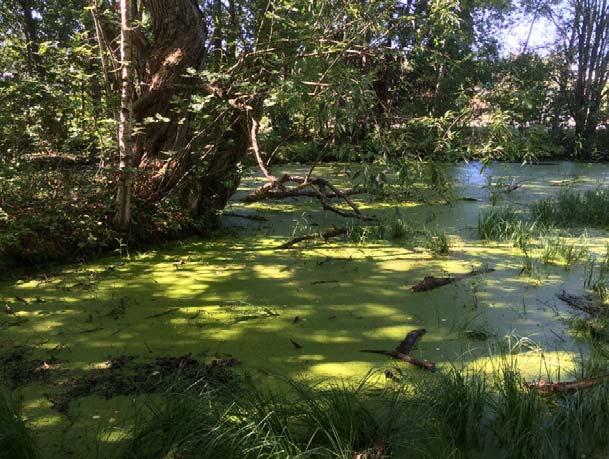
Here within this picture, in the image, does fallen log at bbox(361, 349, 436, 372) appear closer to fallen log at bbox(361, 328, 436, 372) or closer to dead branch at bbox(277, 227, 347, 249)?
fallen log at bbox(361, 328, 436, 372)

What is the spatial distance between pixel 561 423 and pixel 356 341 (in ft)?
2.98

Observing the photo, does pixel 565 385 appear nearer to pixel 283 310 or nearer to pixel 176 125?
pixel 283 310

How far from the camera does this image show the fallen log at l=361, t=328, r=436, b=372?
2.06m

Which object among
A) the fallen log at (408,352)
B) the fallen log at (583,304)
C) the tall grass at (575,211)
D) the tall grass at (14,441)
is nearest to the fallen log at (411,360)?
the fallen log at (408,352)

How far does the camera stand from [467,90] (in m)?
3.39

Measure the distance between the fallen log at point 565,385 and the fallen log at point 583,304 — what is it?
0.87 meters

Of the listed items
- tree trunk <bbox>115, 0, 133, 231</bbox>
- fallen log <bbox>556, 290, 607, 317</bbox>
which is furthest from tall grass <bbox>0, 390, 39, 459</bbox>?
fallen log <bbox>556, 290, 607, 317</bbox>

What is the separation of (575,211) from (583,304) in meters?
2.27

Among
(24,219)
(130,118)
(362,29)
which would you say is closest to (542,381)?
(362,29)

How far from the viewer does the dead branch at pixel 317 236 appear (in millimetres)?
3836

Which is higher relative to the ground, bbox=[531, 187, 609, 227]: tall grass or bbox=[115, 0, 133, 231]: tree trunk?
bbox=[115, 0, 133, 231]: tree trunk

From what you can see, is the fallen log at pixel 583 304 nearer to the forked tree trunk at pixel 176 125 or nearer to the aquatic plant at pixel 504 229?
the aquatic plant at pixel 504 229

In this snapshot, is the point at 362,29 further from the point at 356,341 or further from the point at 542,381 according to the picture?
the point at 542,381

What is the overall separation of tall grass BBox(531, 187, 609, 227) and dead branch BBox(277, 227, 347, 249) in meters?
1.71
